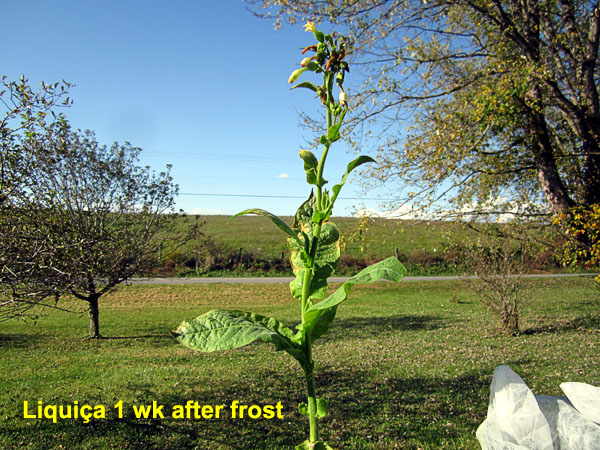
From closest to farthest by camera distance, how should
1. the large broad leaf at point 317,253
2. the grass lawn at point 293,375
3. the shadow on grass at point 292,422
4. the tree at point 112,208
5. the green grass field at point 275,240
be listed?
the large broad leaf at point 317,253 → the shadow on grass at point 292,422 → the grass lawn at point 293,375 → the tree at point 112,208 → the green grass field at point 275,240

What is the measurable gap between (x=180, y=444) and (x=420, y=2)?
9143mm

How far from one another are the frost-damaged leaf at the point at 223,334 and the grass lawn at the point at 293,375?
3.94m

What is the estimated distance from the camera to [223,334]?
2.96ft


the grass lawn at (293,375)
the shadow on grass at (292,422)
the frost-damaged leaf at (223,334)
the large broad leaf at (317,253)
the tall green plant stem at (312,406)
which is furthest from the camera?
the grass lawn at (293,375)

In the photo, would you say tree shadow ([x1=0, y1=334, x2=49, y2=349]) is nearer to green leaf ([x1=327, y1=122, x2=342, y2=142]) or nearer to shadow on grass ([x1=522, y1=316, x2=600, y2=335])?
green leaf ([x1=327, y1=122, x2=342, y2=142])

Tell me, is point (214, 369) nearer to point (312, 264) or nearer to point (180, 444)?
point (180, 444)

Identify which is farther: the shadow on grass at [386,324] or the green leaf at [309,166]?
the shadow on grass at [386,324]

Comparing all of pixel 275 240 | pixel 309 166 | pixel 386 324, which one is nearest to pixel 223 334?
pixel 309 166

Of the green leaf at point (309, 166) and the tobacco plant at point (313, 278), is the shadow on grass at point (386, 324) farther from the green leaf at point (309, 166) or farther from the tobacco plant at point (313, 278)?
the green leaf at point (309, 166)

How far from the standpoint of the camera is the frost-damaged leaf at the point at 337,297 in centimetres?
90

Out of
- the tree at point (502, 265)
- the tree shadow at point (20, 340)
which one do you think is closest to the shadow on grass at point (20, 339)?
the tree shadow at point (20, 340)

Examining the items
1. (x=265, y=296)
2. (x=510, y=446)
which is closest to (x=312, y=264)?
(x=510, y=446)

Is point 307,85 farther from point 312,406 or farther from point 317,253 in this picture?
point 312,406

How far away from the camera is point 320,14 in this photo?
8.25m
